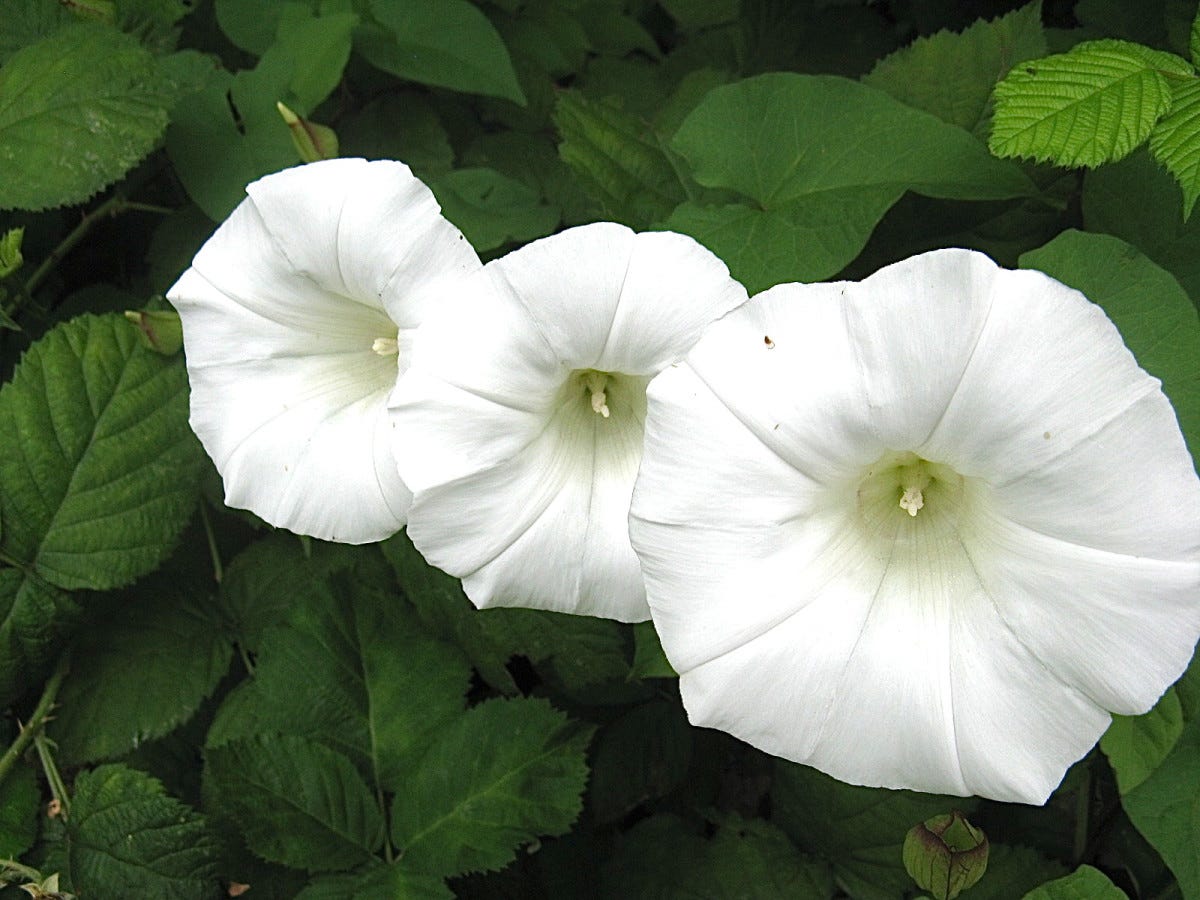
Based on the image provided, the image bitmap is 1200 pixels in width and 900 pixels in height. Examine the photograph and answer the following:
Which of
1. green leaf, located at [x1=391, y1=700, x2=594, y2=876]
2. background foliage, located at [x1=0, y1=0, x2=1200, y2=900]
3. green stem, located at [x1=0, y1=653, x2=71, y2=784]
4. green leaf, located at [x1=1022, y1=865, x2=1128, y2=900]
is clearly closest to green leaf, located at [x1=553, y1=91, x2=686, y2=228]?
background foliage, located at [x1=0, y1=0, x2=1200, y2=900]

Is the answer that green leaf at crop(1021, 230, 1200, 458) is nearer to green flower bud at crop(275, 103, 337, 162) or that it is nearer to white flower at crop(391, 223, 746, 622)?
white flower at crop(391, 223, 746, 622)

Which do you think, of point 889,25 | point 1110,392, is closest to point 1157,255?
point 1110,392

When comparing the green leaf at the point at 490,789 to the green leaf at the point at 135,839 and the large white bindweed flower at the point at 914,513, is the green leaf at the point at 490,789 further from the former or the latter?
the large white bindweed flower at the point at 914,513

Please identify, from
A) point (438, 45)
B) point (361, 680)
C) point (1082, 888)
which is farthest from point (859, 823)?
point (438, 45)

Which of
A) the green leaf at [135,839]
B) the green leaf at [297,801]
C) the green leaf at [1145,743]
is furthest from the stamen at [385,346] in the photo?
the green leaf at [1145,743]

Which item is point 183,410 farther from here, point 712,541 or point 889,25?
point 889,25

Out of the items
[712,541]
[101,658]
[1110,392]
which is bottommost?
[101,658]
